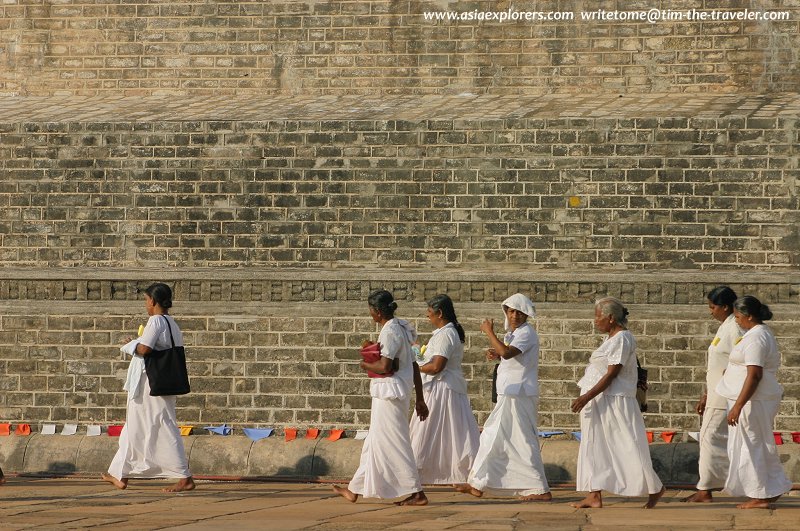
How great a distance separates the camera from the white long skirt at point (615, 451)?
9.33 m

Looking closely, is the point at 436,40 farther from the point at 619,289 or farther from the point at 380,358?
the point at 380,358

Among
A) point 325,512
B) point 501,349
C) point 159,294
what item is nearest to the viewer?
point 325,512

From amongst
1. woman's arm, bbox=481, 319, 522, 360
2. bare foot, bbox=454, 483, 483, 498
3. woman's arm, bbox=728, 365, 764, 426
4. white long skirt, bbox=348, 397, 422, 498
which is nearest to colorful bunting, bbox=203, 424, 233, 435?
bare foot, bbox=454, 483, 483, 498

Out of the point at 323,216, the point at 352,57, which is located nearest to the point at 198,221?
the point at 323,216

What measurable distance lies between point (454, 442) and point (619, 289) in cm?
328

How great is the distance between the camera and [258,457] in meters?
12.5

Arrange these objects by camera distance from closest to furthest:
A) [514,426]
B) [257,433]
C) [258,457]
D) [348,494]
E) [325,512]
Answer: [325,512]
[348,494]
[514,426]
[258,457]
[257,433]

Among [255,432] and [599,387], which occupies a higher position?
[599,387]

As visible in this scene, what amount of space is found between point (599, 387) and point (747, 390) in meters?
0.92

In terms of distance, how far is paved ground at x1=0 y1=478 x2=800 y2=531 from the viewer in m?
8.18

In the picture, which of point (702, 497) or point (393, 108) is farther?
point (393, 108)

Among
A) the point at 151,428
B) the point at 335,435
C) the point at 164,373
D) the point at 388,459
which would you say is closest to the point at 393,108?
the point at 335,435

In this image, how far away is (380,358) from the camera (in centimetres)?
962

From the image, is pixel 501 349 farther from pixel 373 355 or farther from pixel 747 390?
pixel 747 390
